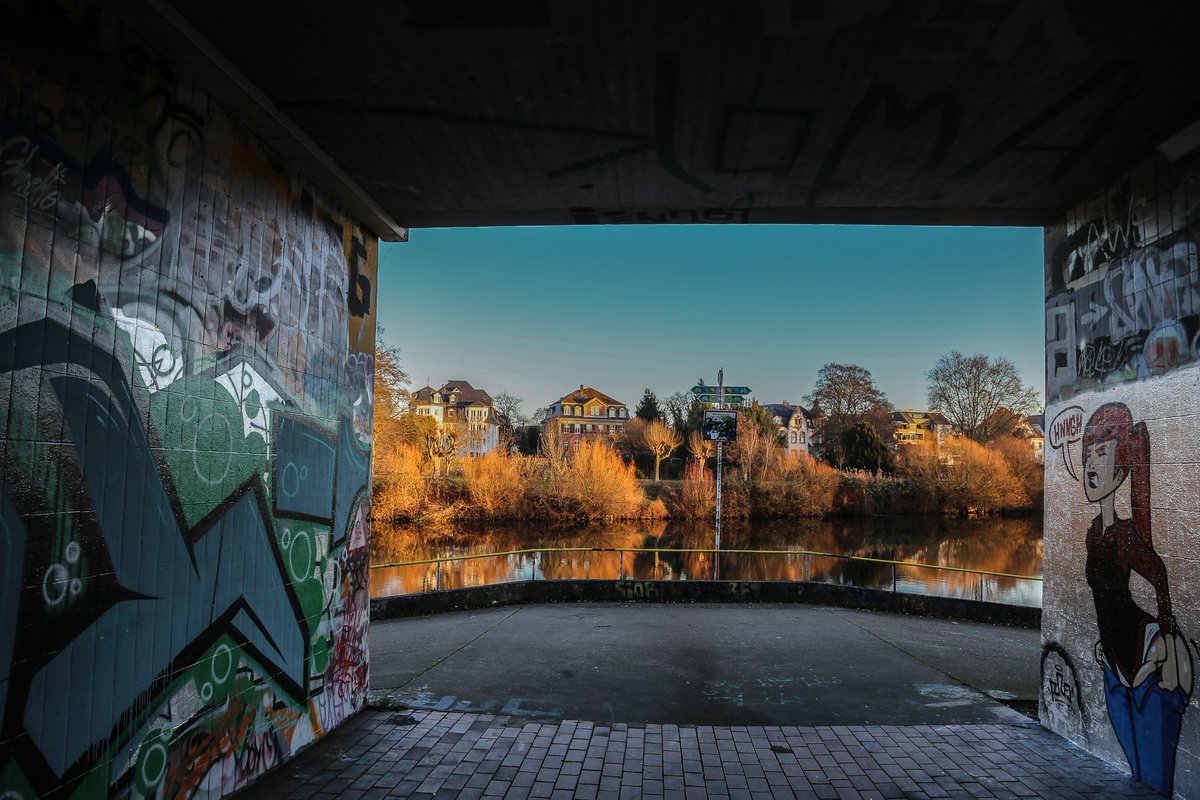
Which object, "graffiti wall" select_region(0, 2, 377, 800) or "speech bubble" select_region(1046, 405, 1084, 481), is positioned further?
"speech bubble" select_region(1046, 405, 1084, 481)

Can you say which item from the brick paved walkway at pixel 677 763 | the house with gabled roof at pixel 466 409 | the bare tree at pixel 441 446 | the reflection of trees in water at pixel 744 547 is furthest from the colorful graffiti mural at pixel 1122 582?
the house with gabled roof at pixel 466 409

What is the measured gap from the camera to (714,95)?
378cm

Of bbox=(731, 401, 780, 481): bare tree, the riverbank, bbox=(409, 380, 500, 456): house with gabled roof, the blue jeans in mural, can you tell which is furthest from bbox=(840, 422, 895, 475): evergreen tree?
the blue jeans in mural

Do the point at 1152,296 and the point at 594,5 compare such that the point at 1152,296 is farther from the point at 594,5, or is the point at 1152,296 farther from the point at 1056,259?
the point at 594,5

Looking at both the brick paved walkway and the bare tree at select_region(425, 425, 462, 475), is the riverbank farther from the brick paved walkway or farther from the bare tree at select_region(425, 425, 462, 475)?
the brick paved walkway

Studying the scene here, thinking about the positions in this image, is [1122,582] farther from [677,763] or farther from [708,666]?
[708,666]

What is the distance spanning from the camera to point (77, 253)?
2.87m

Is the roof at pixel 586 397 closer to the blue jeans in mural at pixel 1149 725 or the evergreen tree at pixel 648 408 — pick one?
the evergreen tree at pixel 648 408

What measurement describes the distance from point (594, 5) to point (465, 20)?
0.62m

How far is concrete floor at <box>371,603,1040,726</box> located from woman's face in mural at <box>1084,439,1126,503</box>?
2.20 m

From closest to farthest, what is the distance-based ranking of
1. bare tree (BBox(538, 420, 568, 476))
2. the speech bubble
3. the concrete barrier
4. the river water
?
the speech bubble < the concrete barrier < the river water < bare tree (BBox(538, 420, 568, 476))

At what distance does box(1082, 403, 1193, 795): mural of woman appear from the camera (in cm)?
417

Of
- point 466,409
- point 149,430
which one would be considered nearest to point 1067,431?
point 149,430

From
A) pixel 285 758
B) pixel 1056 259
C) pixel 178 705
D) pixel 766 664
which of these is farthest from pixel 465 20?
pixel 766 664
